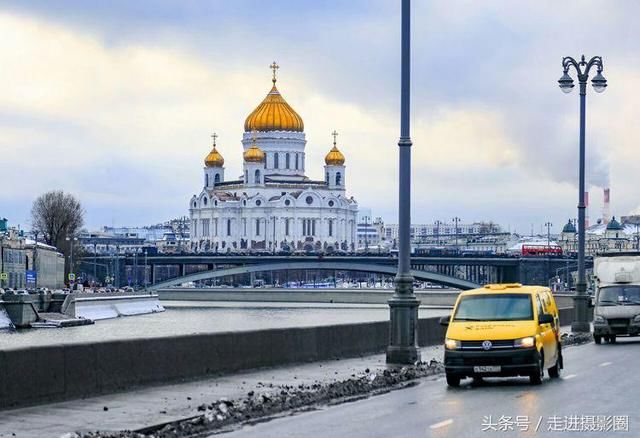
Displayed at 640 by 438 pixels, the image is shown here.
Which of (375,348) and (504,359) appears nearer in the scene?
(504,359)

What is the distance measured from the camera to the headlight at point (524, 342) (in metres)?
24.6

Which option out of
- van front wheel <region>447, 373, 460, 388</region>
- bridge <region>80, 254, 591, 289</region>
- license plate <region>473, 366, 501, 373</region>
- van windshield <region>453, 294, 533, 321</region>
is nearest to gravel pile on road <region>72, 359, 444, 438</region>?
van front wheel <region>447, 373, 460, 388</region>

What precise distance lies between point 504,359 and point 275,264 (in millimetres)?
135684

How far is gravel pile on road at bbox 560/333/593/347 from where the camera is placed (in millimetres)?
42719

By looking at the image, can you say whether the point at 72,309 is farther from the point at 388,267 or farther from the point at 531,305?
the point at 531,305

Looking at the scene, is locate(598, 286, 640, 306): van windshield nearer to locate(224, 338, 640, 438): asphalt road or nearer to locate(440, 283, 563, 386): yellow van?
locate(224, 338, 640, 438): asphalt road

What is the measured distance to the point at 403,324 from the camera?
28.7 metres

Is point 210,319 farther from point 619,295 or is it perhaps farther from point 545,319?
point 545,319

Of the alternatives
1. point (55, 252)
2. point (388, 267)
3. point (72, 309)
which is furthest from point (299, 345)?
point (388, 267)

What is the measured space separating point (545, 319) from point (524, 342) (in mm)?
1230

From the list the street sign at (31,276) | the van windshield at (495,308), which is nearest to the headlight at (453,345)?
the van windshield at (495,308)

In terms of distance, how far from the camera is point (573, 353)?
36.3 meters

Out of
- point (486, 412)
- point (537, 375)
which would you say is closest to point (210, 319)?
point (537, 375)

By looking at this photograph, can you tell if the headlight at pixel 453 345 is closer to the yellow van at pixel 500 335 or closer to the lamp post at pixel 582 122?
the yellow van at pixel 500 335
